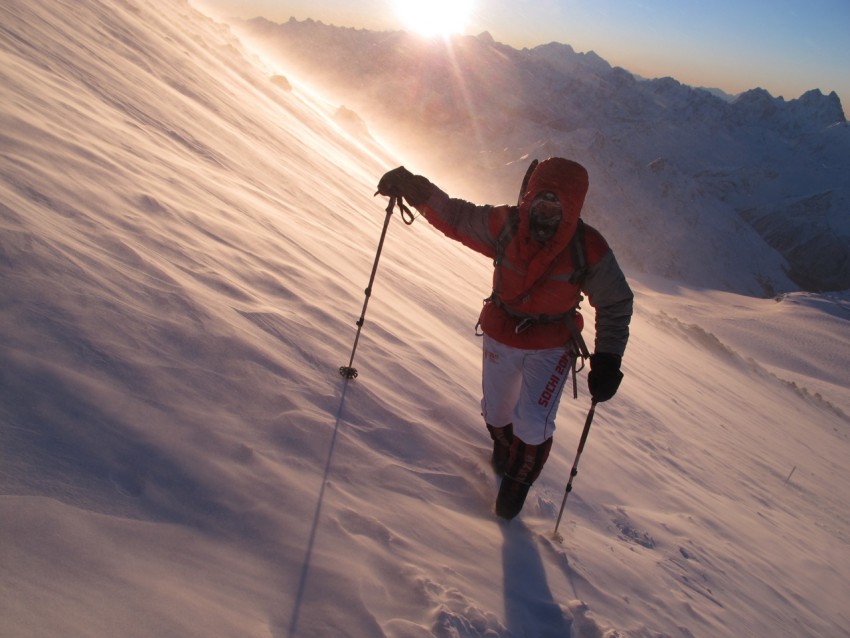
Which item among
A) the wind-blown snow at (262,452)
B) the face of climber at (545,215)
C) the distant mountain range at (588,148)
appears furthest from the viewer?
the distant mountain range at (588,148)

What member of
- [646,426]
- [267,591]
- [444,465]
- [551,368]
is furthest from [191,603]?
[646,426]

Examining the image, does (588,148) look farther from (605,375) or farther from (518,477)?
(518,477)

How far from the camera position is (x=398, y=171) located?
3393 mm

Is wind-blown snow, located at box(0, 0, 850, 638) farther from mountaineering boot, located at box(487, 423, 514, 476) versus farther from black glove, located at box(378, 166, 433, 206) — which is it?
black glove, located at box(378, 166, 433, 206)

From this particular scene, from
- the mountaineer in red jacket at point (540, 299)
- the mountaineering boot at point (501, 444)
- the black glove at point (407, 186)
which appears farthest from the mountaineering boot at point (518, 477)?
the black glove at point (407, 186)

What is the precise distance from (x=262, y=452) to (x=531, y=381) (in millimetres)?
1461

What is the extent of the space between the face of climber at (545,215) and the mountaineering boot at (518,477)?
1.12 metres

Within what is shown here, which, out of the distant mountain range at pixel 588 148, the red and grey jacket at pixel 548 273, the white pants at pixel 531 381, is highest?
the distant mountain range at pixel 588 148

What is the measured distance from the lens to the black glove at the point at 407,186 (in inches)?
132

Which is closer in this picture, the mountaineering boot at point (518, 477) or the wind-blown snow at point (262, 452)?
the wind-blown snow at point (262, 452)

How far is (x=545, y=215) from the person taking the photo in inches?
114

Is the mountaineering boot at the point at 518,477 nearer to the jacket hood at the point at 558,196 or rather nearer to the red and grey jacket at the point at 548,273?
the red and grey jacket at the point at 548,273

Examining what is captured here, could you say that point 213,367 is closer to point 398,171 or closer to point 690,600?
point 398,171

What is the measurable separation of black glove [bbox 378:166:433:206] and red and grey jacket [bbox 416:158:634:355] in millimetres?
250
